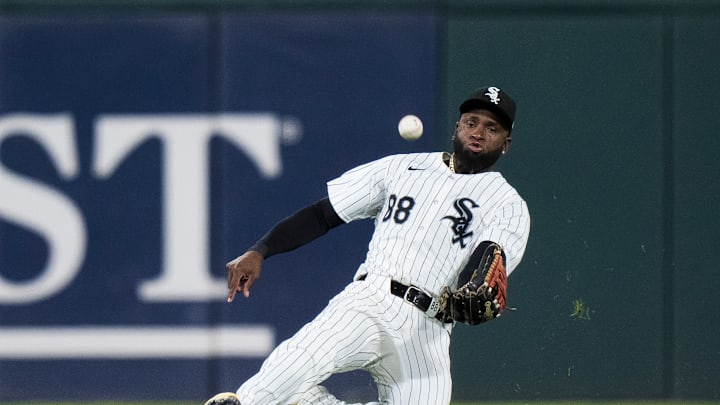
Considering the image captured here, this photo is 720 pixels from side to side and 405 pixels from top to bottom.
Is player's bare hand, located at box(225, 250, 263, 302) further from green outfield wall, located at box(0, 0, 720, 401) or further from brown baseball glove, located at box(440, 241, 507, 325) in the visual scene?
green outfield wall, located at box(0, 0, 720, 401)

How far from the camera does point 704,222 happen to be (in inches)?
277

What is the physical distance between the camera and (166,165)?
700cm

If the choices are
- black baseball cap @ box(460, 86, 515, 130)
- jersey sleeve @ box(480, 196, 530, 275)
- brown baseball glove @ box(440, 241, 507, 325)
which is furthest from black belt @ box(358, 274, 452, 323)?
black baseball cap @ box(460, 86, 515, 130)

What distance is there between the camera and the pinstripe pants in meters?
4.09

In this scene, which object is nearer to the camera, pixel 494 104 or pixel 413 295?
pixel 413 295

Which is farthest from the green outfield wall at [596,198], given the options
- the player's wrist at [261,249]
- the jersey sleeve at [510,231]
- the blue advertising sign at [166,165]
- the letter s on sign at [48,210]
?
the player's wrist at [261,249]

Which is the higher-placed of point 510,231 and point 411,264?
point 510,231

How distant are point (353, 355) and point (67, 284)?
10.1 ft

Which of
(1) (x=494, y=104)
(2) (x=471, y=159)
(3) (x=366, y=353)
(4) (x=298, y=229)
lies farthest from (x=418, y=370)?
(1) (x=494, y=104)

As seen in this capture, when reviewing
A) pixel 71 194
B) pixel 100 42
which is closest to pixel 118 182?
pixel 71 194

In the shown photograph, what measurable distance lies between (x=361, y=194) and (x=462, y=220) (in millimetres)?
371

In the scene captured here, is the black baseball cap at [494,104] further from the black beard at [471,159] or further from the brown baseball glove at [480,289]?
the brown baseball glove at [480,289]

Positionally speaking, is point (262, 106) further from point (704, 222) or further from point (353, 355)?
point (353, 355)

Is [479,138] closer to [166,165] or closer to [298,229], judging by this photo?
[298,229]
